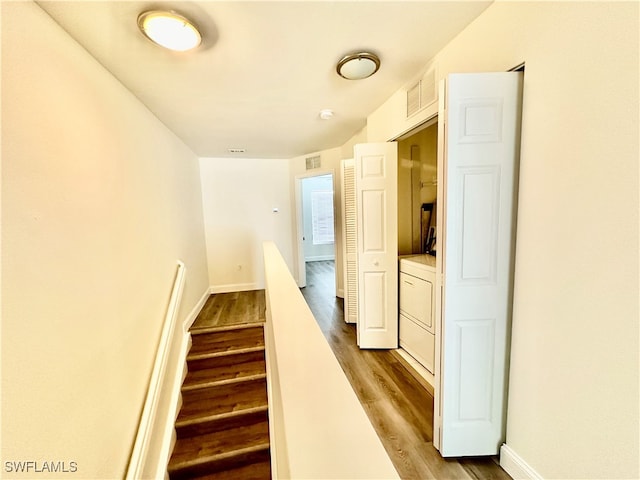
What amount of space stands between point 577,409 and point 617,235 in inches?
29.0

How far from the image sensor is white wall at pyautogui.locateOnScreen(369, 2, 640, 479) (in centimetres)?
85

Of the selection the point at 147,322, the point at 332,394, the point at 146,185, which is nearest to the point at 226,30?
the point at 146,185

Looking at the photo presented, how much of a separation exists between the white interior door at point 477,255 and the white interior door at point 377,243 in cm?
118

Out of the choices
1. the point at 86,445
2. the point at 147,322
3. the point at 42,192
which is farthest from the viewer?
the point at 147,322

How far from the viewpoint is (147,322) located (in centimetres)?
182

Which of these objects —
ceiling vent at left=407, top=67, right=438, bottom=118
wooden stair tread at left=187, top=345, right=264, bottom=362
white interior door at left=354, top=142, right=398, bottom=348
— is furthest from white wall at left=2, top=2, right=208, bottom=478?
ceiling vent at left=407, top=67, right=438, bottom=118

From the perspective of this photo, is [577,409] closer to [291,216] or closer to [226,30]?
[226,30]

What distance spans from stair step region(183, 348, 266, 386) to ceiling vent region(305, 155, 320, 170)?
9.43 ft

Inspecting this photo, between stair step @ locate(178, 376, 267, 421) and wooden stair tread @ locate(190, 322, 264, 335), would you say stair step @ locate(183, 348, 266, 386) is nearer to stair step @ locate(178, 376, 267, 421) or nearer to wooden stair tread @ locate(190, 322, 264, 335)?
stair step @ locate(178, 376, 267, 421)

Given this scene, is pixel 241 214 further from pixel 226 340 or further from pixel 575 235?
pixel 575 235

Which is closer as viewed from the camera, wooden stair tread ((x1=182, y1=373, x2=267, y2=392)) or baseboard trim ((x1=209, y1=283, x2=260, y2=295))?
wooden stair tread ((x1=182, y1=373, x2=267, y2=392))

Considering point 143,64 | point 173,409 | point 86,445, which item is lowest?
point 173,409

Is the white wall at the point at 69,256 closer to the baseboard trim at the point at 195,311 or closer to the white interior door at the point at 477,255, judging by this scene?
the baseboard trim at the point at 195,311

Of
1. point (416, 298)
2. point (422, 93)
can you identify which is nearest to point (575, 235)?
point (422, 93)
